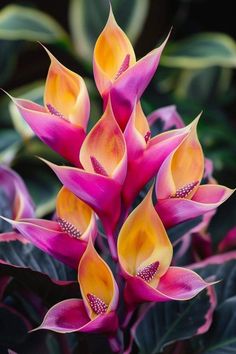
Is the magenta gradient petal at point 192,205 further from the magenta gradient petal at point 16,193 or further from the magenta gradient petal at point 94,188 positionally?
the magenta gradient petal at point 16,193

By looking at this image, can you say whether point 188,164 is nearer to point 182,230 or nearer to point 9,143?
point 182,230

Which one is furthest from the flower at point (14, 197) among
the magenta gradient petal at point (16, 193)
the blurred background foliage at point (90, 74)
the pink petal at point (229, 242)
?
the blurred background foliage at point (90, 74)

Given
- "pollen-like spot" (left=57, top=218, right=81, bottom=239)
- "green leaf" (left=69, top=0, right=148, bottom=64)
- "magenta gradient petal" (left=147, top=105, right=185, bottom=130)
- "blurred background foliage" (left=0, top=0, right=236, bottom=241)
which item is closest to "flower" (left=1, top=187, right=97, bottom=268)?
"pollen-like spot" (left=57, top=218, right=81, bottom=239)

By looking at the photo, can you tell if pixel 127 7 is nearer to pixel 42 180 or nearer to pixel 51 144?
pixel 42 180

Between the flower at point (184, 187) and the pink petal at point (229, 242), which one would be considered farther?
the pink petal at point (229, 242)

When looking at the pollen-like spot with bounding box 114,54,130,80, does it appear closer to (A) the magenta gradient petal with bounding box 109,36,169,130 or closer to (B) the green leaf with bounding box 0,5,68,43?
(A) the magenta gradient petal with bounding box 109,36,169,130

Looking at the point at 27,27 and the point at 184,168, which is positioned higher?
the point at 184,168

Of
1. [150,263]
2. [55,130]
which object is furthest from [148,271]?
[55,130]
